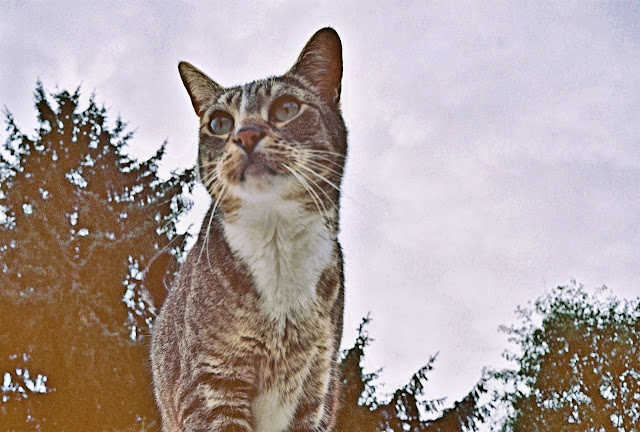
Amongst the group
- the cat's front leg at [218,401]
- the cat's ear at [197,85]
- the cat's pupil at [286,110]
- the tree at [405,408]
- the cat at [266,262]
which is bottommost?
the cat's front leg at [218,401]

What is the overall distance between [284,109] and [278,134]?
212 mm

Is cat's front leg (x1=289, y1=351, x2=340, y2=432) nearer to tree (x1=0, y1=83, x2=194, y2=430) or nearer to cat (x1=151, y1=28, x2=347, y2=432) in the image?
cat (x1=151, y1=28, x2=347, y2=432)

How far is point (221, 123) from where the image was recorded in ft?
8.50

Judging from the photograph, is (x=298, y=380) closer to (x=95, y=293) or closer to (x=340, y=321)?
(x=340, y=321)

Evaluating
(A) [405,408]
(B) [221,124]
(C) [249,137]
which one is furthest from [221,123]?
(A) [405,408]

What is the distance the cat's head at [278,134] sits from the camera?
2.27 meters

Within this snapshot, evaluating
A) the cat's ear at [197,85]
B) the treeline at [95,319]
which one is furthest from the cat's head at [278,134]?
the treeline at [95,319]

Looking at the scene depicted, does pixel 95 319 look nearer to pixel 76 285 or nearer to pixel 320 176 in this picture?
pixel 76 285

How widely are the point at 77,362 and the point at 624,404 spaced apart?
10.7 meters

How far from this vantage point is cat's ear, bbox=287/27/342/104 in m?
Result: 2.53

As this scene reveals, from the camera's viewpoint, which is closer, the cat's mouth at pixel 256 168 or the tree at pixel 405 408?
the cat's mouth at pixel 256 168

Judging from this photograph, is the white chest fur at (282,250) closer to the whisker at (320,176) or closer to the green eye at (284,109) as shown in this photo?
the whisker at (320,176)

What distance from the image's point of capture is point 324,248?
254 centimetres

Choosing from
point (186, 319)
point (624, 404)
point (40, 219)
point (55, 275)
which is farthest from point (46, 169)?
point (624, 404)
